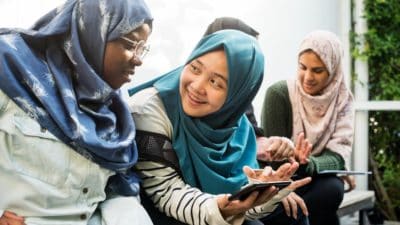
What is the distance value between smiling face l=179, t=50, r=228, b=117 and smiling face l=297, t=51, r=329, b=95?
1.00 metres

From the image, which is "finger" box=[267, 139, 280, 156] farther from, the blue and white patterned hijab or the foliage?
the foliage

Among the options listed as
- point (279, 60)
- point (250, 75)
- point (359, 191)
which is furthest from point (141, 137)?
point (359, 191)

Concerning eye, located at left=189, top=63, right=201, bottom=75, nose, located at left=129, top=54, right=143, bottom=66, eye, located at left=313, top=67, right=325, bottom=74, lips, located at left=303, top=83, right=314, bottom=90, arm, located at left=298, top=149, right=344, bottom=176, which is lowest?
arm, located at left=298, top=149, right=344, bottom=176

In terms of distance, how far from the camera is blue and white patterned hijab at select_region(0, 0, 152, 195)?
1296mm

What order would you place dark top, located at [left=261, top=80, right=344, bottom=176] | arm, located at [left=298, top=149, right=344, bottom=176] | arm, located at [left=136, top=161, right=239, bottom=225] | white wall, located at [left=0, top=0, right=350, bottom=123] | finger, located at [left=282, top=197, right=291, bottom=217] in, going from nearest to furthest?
arm, located at [left=136, top=161, right=239, bottom=225] < white wall, located at [left=0, top=0, right=350, bottom=123] < finger, located at [left=282, top=197, right=291, bottom=217] < arm, located at [left=298, top=149, right=344, bottom=176] < dark top, located at [left=261, top=80, right=344, bottom=176]

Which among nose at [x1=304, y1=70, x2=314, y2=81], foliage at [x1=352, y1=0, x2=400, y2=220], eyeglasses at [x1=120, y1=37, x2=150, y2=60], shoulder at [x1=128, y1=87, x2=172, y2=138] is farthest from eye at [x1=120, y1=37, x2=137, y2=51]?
foliage at [x1=352, y1=0, x2=400, y2=220]

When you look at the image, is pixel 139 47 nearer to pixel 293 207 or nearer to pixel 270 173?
pixel 270 173

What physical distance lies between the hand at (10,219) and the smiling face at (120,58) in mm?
377

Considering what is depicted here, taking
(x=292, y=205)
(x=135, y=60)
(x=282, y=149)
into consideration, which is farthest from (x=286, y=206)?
(x=135, y=60)

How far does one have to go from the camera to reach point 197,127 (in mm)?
1633

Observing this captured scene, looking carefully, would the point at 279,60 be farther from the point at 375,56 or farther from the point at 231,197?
the point at 231,197

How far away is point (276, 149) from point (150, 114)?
601 millimetres

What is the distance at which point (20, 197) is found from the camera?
4.24 feet

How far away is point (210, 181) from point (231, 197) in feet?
0.53
